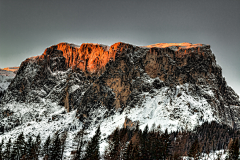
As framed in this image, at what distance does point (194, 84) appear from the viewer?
123 meters

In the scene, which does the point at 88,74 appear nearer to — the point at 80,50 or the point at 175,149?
the point at 80,50

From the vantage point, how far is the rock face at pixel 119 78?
124m

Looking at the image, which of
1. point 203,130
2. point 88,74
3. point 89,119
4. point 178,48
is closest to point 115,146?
point 203,130

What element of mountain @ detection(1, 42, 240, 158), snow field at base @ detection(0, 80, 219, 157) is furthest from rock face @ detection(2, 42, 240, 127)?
snow field at base @ detection(0, 80, 219, 157)

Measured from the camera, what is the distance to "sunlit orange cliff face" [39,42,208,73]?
14600 centimetres

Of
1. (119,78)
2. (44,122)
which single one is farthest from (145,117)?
(44,122)

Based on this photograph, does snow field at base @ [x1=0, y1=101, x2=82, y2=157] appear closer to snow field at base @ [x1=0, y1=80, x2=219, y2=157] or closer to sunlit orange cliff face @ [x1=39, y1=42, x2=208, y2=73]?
snow field at base @ [x1=0, y1=80, x2=219, y2=157]

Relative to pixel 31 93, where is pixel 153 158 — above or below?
below

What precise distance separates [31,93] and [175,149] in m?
119

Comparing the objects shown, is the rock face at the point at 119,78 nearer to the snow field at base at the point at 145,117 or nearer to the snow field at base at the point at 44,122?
the snow field at base at the point at 145,117

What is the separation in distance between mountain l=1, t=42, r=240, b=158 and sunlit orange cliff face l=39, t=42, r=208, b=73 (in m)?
0.76

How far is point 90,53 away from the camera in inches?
6304

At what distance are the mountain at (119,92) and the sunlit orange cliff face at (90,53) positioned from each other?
0.76m

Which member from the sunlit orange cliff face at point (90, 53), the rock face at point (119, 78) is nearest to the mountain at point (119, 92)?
the rock face at point (119, 78)
